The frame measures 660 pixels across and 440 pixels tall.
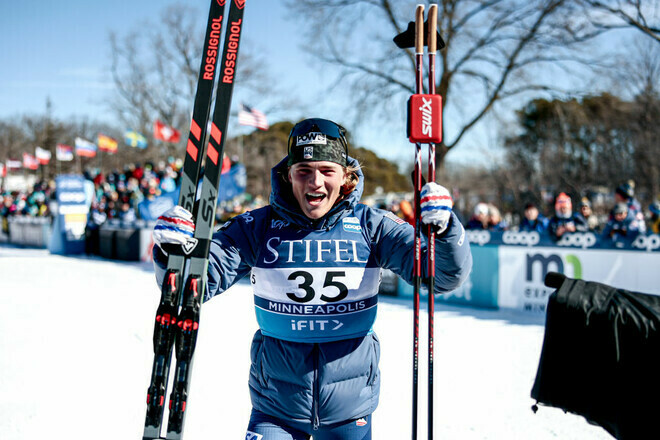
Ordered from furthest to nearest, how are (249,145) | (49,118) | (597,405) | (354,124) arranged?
1. (49,118)
2. (249,145)
3. (354,124)
4. (597,405)

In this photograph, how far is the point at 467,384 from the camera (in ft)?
15.2

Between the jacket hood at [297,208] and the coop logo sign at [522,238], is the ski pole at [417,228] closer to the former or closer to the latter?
the jacket hood at [297,208]

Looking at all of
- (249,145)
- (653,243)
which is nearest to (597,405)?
(653,243)

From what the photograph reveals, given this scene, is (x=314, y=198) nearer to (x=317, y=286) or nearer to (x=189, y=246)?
(x=317, y=286)

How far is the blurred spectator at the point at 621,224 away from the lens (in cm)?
712

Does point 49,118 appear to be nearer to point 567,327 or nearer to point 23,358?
point 23,358

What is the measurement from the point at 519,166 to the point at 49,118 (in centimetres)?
4415

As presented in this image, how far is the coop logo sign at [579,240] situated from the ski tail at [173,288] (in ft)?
20.5

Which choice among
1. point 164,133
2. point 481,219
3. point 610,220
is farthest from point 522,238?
point 164,133

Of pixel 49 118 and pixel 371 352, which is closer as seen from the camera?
pixel 371 352

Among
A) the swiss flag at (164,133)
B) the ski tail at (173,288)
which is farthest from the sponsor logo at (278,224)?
the swiss flag at (164,133)

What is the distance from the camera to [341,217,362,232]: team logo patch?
7.15 feet

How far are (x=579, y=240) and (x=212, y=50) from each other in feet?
20.7

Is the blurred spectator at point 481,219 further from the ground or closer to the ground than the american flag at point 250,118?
closer to the ground
